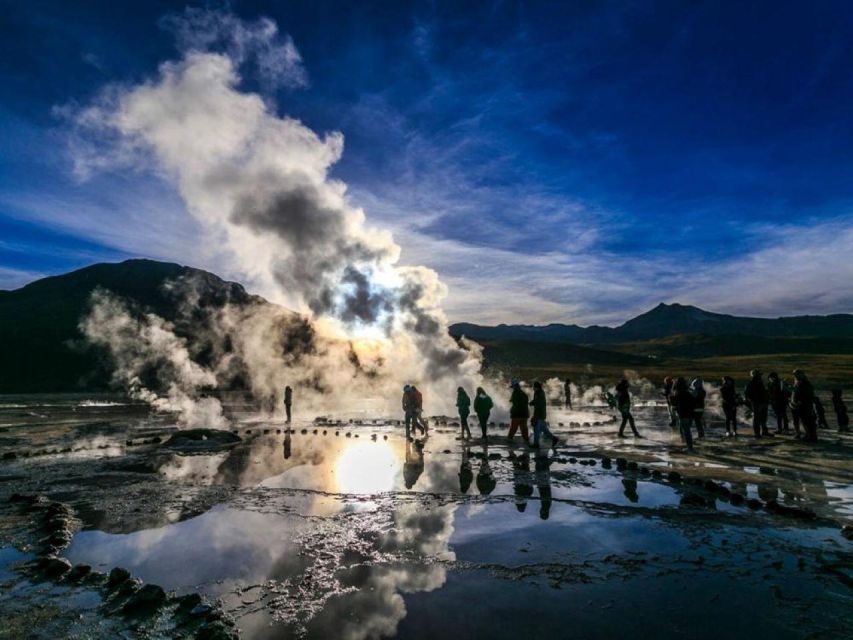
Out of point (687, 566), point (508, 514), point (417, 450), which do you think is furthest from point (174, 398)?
point (687, 566)

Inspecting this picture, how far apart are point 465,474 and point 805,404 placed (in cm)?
1256

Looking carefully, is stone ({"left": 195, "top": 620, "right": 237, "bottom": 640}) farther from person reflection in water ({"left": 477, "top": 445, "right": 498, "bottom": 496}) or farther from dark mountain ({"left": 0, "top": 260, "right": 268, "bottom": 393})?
dark mountain ({"left": 0, "top": 260, "right": 268, "bottom": 393})

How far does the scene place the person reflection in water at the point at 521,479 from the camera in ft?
36.6

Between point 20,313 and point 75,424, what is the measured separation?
589ft

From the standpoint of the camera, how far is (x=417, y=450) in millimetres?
19047

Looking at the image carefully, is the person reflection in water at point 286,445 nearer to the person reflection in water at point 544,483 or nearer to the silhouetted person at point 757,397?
the person reflection in water at point 544,483

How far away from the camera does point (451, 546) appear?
825 cm

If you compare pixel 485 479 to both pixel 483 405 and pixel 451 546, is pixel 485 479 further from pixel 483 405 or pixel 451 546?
pixel 483 405

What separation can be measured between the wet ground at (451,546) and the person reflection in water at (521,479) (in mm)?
88

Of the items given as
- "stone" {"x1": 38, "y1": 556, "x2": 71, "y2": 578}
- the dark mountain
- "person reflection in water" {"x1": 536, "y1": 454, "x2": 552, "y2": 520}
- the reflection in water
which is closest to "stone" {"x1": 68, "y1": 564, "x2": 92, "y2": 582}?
"stone" {"x1": 38, "y1": 556, "x2": 71, "y2": 578}

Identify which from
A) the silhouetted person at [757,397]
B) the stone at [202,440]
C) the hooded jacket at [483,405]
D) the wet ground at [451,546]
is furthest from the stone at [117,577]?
the silhouetted person at [757,397]

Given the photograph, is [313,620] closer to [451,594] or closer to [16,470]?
[451,594]

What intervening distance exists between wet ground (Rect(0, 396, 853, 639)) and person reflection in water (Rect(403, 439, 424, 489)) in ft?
0.53

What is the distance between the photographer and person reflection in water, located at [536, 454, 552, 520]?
1037cm
